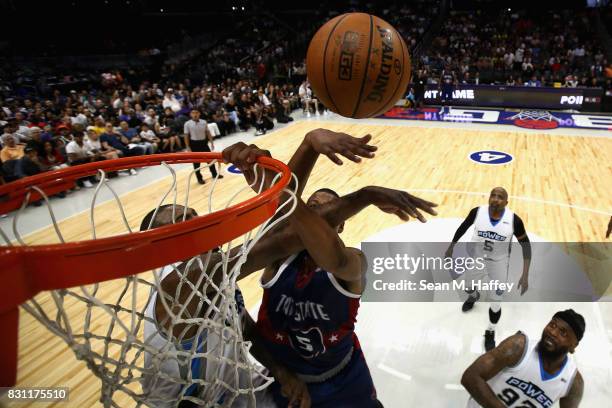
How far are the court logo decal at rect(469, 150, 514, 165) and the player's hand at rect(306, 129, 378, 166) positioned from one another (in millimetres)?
7456

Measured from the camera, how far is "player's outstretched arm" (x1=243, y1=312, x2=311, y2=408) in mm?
1711

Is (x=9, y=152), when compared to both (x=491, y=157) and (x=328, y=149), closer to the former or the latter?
(x=328, y=149)

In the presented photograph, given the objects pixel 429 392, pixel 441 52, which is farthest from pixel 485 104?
pixel 429 392

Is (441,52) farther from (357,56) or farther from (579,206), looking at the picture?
(357,56)

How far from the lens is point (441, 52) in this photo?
18.3 m

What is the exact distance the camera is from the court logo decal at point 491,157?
8.13 m

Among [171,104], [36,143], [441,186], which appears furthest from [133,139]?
[441,186]

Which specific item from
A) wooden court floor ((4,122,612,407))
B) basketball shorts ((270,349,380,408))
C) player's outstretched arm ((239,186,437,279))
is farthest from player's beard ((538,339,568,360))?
wooden court floor ((4,122,612,407))

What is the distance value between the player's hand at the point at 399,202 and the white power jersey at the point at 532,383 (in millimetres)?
1206

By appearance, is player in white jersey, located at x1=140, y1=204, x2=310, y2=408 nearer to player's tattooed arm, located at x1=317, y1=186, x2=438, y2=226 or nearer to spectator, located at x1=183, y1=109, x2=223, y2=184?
player's tattooed arm, located at x1=317, y1=186, x2=438, y2=226

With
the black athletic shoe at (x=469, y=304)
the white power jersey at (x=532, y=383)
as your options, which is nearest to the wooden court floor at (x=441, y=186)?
the black athletic shoe at (x=469, y=304)

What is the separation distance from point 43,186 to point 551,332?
2.34 meters

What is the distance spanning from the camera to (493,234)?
11.8ft

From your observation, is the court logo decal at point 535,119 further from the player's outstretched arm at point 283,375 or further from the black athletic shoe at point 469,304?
the player's outstretched arm at point 283,375
